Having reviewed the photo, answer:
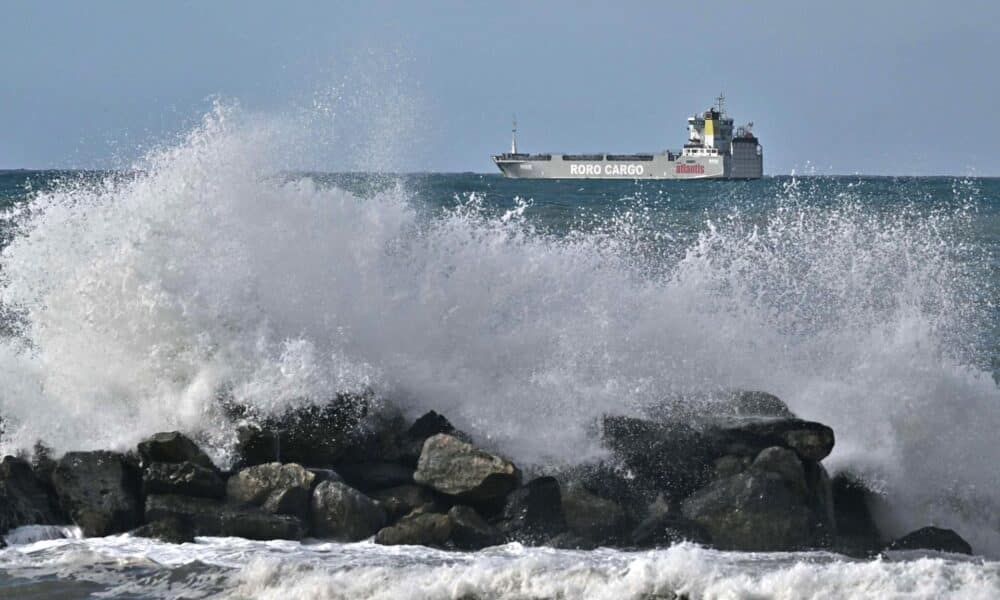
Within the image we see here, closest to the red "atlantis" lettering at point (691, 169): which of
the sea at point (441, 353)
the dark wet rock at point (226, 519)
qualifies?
the sea at point (441, 353)

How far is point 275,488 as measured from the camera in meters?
6.89

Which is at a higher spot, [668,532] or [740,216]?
[740,216]

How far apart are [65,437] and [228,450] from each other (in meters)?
1.13

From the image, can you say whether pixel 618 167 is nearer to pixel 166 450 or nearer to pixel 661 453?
pixel 661 453

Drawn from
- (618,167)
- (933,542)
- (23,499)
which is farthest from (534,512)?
(618,167)

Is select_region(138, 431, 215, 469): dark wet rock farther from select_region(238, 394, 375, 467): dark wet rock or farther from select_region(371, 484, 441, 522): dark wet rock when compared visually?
select_region(371, 484, 441, 522): dark wet rock

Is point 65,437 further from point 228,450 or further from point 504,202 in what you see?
point 504,202

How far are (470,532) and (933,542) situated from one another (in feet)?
8.60

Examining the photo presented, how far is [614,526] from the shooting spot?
22.3 feet

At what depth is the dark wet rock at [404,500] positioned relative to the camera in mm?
6935

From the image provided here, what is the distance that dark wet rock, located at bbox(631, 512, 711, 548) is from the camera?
6.66 m

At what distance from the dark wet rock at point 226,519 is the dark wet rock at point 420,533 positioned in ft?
1.58

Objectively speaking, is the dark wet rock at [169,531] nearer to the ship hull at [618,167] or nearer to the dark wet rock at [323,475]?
the dark wet rock at [323,475]

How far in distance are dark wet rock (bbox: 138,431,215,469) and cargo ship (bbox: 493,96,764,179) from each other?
221ft
